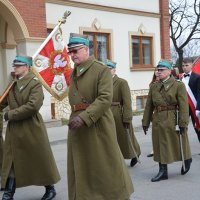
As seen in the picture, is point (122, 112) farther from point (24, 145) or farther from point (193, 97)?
point (24, 145)

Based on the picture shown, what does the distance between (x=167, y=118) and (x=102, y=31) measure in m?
11.6

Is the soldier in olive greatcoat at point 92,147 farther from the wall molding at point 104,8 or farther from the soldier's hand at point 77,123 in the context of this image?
the wall molding at point 104,8

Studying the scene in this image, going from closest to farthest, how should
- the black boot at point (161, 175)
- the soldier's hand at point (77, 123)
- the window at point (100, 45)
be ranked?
the soldier's hand at point (77, 123), the black boot at point (161, 175), the window at point (100, 45)

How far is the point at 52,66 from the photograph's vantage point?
781 cm

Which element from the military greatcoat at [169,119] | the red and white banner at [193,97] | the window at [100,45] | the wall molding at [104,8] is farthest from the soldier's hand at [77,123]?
the window at [100,45]

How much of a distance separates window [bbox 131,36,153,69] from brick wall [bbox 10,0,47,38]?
655 centimetres

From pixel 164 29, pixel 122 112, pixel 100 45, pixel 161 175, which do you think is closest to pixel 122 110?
pixel 122 112

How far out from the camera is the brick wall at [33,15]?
12945 mm

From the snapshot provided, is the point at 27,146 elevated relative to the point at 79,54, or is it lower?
lower

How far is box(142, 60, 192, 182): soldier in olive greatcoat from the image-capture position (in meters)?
6.45

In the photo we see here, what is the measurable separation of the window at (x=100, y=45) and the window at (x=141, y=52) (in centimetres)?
153

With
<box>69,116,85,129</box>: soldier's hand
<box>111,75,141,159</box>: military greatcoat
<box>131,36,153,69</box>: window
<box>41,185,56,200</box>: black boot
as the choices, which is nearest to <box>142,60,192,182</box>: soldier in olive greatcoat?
<box>111,75,141,159</box>: military greatcoat

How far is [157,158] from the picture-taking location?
657 centimetres

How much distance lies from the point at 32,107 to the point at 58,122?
8.60 m
